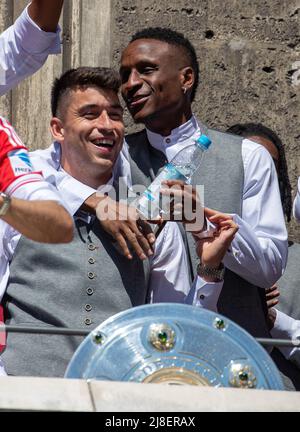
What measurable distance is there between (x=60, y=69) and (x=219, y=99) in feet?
2.13

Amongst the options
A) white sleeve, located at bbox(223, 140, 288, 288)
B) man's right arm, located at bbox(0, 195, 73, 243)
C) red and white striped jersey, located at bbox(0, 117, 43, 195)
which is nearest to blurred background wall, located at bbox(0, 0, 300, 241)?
white sleeve, located at bbox(223, 140, 288, 288)

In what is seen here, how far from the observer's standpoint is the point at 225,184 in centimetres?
555

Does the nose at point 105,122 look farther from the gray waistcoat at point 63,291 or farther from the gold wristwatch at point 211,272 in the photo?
the gold wristwatch at point 211,272

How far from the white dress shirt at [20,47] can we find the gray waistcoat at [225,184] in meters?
0.53

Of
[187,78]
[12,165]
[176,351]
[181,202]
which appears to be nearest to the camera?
[176,351]

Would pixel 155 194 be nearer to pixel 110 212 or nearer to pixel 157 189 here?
pixel 157 189

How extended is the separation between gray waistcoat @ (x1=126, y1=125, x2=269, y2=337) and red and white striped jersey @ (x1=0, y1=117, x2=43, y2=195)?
92cm

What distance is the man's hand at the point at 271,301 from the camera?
18.7 ft

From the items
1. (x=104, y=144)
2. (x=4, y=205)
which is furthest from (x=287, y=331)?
(x=4, y=205)

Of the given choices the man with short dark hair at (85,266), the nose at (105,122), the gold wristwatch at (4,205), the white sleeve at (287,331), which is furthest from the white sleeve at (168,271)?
the gold wristwatch at (4,205)

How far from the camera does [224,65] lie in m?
6.70

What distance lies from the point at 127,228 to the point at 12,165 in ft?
2.13
